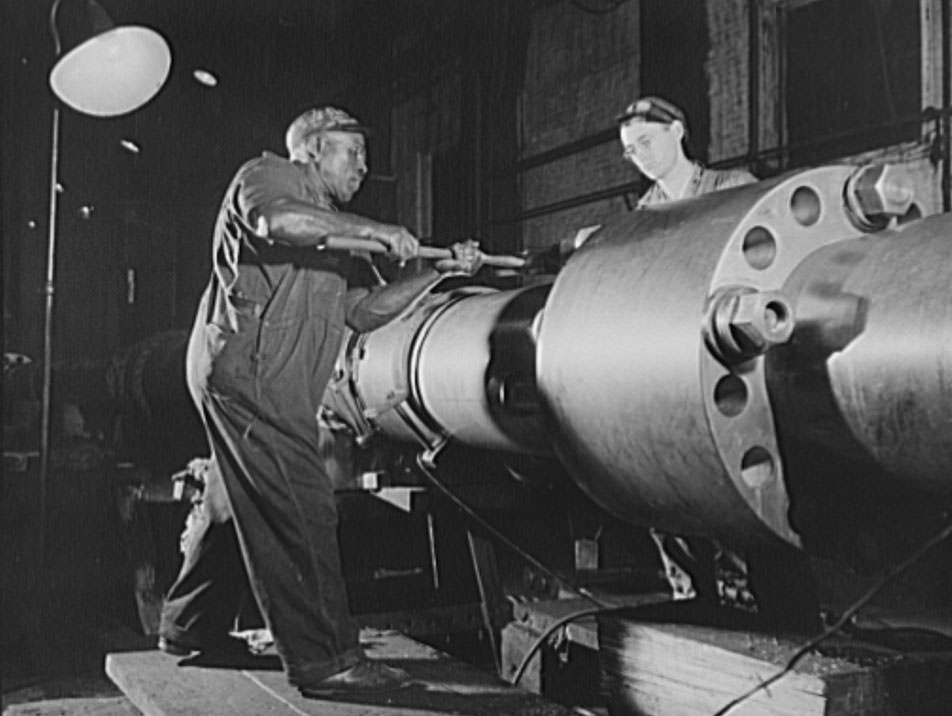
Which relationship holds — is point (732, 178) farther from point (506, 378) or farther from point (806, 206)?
point (806, 206)

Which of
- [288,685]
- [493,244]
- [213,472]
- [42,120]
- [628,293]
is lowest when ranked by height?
[288,685]

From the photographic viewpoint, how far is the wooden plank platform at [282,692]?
1.21 meters

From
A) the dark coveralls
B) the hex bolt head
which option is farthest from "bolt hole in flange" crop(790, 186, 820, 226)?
the dark coveralls

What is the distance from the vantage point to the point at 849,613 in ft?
2.89

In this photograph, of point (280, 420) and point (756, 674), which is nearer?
point (756, 674)

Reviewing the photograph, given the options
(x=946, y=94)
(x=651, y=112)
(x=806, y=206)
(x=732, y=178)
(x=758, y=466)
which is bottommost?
(x=758, y=466)

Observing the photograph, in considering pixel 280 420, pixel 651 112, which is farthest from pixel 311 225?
pixel 651 112

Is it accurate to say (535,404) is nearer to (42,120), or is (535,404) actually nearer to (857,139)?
(857,139)

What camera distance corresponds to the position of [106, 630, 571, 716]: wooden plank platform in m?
1.21

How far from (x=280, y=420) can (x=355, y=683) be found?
0.33 m

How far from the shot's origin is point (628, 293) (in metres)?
0.90

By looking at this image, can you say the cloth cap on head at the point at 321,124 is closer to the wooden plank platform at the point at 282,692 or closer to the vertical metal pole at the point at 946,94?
the wooden plank platform at the point at 282,692

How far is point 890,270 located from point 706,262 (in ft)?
0.46

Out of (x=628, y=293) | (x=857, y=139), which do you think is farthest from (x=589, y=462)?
(x=857, y=139)
